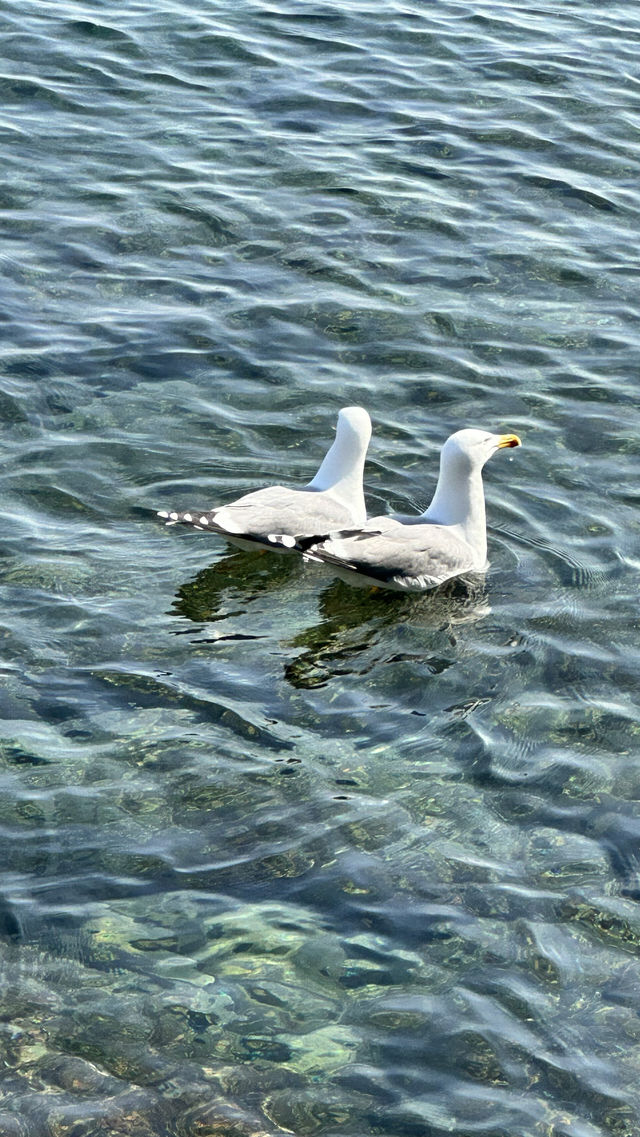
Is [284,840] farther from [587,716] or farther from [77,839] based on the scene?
[587,716]

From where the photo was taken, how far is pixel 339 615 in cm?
→ 852

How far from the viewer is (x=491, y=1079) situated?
18.1ft

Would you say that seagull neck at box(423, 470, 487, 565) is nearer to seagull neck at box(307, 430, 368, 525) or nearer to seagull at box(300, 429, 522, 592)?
seagull at box(300, 429, 522, 592)

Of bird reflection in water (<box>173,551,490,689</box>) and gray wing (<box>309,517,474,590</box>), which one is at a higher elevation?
gray wing (<box>309,517,474,590</box>)

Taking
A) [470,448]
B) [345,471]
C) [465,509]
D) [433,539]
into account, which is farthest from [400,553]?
[470,448]

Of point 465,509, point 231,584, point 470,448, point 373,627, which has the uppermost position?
point 470,448

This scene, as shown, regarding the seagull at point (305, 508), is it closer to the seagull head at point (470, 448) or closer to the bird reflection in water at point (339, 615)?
the bird reflection in water at point (339, 615)

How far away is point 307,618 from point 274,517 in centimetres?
65

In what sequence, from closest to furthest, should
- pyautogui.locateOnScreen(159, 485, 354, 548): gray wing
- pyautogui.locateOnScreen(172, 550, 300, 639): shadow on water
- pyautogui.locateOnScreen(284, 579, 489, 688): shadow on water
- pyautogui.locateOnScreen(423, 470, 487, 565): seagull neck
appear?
1. pyautogui.locateOnScreen(284, 579, 489, 688): shadow on water
2. pyautogui.locateOnScreen(172, 550, 300, 639): shadow on water
3. pyautogui.locateOnScreen(159, 485, 354, 548): gray wing
4. pyautogui.locateOnScreen(423, 470, 487, 565): seagull neck

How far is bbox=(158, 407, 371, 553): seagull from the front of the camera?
8.50 metres

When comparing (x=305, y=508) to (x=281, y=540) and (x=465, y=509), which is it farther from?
(x=465, y=509)

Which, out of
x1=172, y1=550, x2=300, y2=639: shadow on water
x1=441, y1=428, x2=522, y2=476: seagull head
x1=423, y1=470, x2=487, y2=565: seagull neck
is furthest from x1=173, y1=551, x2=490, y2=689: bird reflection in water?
x1=441, y1=428, x2=522, y2=476: seagull head

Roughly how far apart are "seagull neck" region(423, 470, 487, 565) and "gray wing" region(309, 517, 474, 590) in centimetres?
11

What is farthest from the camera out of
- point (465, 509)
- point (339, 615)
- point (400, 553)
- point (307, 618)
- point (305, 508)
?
point (465, 509)
